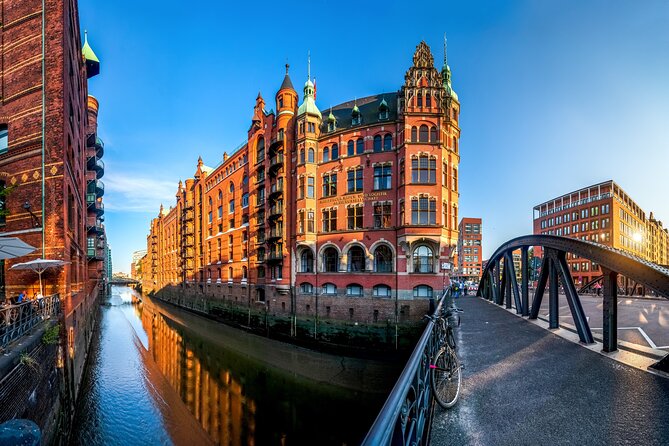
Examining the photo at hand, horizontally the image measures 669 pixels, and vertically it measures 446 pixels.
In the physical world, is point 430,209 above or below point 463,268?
above

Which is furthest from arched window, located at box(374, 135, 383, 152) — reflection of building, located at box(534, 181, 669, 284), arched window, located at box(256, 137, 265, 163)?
reflection of building, located at box(534, 181, 669, 284)

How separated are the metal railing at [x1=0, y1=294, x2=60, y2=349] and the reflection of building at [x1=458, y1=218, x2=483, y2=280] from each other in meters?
103

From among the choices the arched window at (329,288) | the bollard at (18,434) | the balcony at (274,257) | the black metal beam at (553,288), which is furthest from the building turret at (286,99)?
the bollard at (18,434)

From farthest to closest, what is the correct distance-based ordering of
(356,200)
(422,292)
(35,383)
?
1. (356,200)
2. (422,292)
3. (35,383)

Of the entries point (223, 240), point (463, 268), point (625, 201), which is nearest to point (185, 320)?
point (223, 240)

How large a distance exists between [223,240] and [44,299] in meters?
33.2

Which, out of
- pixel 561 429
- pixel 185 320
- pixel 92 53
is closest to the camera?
pixel 561 429

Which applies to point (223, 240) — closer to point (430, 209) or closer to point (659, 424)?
point (430, 209)

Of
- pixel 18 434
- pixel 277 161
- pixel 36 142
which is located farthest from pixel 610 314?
pixel 277 161

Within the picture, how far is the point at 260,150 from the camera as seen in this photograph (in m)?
35.0

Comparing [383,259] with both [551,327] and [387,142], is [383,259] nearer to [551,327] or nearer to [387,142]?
[387,142]

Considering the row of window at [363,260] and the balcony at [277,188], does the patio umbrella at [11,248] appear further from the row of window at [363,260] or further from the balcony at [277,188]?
the balcony at [277,188]

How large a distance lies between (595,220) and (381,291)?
6446cm

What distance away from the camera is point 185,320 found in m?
40.8
